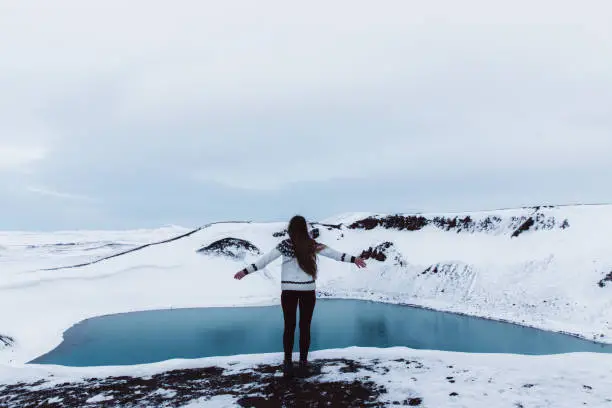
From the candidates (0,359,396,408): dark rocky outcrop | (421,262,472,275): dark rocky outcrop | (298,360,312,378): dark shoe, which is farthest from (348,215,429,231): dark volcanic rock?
(298,360,312,378): dark shoe

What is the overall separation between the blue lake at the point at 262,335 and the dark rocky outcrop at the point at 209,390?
11.2 metres

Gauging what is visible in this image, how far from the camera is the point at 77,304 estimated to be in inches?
1422

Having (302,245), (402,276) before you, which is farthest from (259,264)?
(402,276)

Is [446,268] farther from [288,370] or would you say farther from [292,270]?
[292,270]

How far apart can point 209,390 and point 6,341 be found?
22.6 meters

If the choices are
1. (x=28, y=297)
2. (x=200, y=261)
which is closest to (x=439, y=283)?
(x=200, y=261)

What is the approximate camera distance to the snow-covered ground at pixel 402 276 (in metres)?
31.2

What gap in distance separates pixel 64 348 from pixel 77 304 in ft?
43.3

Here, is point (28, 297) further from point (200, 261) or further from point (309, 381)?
point (309, 381)

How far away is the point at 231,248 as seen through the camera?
53.5 m

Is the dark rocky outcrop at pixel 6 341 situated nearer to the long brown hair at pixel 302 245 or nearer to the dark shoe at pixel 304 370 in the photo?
the dark shoe at pixel 304 370

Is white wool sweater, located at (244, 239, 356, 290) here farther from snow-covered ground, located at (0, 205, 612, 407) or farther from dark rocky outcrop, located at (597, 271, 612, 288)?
dark rocky outcrop, located at (597, 271, 612, 288)

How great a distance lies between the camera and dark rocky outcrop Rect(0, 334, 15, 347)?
76.9ft

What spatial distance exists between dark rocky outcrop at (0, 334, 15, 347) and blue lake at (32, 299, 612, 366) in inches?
96.8
